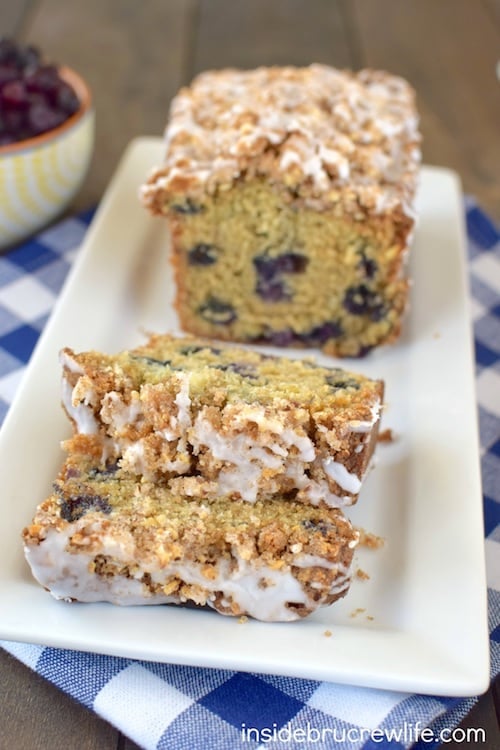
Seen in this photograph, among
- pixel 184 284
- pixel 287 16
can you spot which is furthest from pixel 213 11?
pixel 184 284

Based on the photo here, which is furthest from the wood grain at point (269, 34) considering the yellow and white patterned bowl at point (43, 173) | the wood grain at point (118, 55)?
the yellow and white patterned bowl at point (43, 173)

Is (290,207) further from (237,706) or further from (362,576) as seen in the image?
(237,706)

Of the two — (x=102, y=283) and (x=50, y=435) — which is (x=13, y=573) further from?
(x=102, y=283)

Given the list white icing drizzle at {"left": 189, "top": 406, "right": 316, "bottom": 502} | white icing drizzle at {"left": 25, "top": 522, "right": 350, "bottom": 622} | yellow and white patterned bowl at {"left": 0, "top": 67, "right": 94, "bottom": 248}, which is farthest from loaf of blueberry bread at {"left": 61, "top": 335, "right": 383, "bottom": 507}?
yellow and white patterned bowl at {"left": 0, "top": 67, "right": 94, "bottom": 248}

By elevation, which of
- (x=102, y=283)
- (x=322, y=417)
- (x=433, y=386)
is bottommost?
(x=433, y=386)

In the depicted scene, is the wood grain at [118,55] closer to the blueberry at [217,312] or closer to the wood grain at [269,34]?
the wood grain at [269,34]

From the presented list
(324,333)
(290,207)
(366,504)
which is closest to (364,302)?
(324,333)
